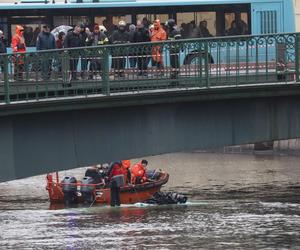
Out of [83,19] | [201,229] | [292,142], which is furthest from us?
[292,142]

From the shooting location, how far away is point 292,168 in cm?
5978

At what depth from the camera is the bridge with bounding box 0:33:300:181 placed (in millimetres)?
21562

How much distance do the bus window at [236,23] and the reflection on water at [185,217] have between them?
21.5 feet

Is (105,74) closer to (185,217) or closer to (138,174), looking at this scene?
(185,217)

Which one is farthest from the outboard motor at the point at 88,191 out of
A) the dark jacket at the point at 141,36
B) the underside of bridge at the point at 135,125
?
the underside of bridge at the point at 135,125

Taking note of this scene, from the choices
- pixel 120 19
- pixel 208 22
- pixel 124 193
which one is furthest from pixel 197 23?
pixel 124 193

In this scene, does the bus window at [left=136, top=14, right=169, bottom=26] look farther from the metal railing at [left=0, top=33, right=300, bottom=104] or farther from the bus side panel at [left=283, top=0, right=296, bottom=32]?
the metal railing at [left=0, top=33, right=300, bottom=104]

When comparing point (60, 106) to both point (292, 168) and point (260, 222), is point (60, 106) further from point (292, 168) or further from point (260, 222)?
point (292, 168)

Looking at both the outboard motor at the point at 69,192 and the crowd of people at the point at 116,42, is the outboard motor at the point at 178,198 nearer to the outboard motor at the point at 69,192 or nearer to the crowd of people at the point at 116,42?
the outboard motor at the point at 69,192

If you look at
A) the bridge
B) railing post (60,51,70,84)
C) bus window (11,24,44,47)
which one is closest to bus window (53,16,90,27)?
bus window (11,24,44,47)

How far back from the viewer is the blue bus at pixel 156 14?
40.7m

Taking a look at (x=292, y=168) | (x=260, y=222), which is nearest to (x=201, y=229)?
(x=260, y=222)

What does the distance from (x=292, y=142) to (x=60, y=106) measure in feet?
158

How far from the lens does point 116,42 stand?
30.4 meters
